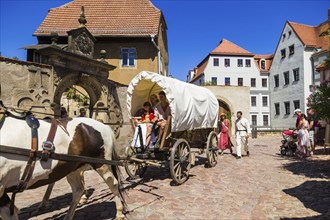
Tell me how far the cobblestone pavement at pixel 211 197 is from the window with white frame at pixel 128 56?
398 inches

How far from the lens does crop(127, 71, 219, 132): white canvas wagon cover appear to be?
21.8 feet

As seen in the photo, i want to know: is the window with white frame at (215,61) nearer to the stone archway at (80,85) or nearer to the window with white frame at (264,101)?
the window with white frame at (264,101)

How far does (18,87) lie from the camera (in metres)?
7.91

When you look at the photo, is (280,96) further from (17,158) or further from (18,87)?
(17,158)

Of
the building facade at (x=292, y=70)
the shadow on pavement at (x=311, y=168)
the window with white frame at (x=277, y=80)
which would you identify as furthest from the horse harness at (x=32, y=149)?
the window with white frame at (x=277, y=80)

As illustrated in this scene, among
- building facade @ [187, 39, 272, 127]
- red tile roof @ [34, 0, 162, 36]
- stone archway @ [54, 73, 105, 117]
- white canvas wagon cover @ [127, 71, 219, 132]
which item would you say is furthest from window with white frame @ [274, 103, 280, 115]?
stone archway @ [54, 73, 105, 117]

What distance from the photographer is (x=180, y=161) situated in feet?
22.0

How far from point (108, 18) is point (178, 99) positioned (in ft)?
44.6

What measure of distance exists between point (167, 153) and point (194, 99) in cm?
189

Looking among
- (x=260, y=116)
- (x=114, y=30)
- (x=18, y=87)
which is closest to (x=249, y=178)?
(x=18, y=87)

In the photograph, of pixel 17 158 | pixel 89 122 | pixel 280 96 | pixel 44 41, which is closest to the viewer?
pixel 17 158

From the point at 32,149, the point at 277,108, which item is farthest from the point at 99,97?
the point at 277,108

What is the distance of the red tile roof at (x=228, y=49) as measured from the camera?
42991 mm

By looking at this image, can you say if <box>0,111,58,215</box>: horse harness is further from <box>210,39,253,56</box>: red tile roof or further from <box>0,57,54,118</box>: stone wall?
<box>210,39,253,56</box>: red tile roof
